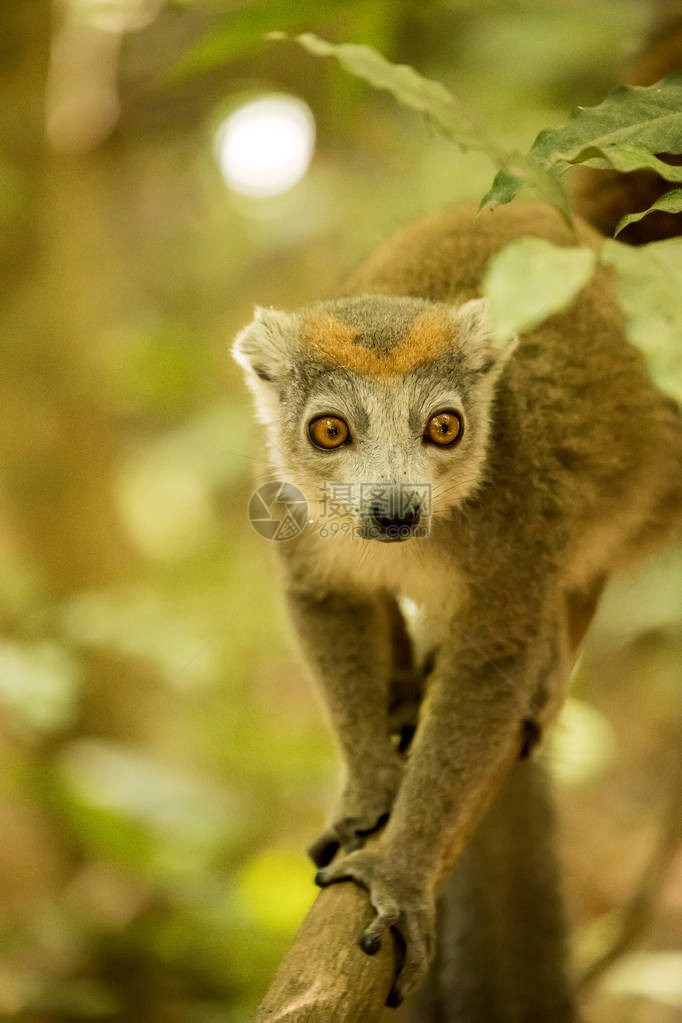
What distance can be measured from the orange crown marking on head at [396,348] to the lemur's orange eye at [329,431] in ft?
0.55

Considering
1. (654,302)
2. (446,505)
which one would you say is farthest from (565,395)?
(654,302)

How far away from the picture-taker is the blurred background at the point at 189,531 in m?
4.50

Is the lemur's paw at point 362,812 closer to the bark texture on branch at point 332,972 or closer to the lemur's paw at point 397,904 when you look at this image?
the lemur's paw at point 397,904

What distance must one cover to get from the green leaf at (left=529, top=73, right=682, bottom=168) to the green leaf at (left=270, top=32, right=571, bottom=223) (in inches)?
2.1

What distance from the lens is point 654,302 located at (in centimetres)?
129

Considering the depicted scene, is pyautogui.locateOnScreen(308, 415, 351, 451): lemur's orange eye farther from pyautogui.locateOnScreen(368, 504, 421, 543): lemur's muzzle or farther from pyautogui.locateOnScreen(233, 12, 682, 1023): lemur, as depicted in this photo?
pyautogui.locateOnScreen(368, 504, 421, 543): lemur's muzzle

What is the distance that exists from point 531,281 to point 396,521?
4.25ft

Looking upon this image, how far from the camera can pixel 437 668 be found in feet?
10.4

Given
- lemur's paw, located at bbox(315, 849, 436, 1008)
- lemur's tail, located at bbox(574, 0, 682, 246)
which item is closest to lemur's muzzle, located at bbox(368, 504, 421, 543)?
lemur's paw, located at bbox(315, 849, 436, 1008)

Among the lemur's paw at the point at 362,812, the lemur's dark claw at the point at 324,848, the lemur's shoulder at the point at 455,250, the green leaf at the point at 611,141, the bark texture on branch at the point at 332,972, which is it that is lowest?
the bark texture on branch at the point at 332,972

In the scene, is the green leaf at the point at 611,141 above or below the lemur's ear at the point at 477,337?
below

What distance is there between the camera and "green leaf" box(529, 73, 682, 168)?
158 centimetres

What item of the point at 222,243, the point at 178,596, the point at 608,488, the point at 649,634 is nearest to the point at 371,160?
the point at 222,243

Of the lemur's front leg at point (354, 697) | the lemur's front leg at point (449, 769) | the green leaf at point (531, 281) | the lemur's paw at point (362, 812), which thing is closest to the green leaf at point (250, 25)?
the green leaf at point (531, 281)
